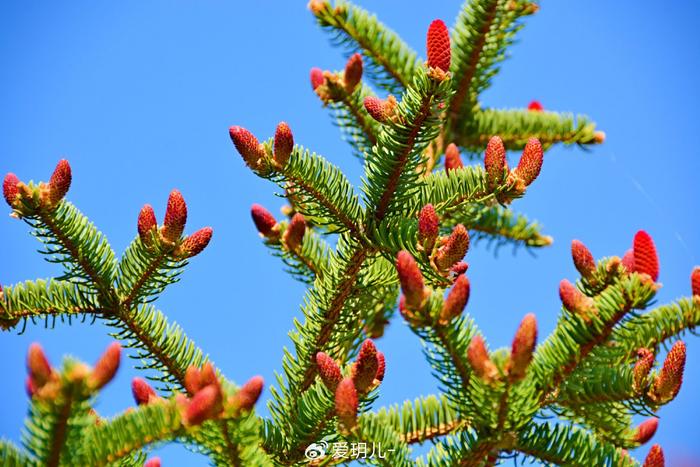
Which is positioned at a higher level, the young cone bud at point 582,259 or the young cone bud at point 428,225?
the young cone bud at point 428,225

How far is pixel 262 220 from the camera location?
2.98 meters

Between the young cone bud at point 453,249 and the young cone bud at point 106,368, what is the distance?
0.94 m

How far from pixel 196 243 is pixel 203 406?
2.46ft

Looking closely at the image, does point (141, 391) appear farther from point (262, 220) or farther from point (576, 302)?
point (576, 302)

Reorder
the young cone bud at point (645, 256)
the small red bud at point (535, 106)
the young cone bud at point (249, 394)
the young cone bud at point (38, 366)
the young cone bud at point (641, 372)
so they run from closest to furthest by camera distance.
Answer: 1. the young cone bud at point (38, 366)
2. the young cone bud at point (249, 394)
3. the young cone bud at point (645, 256)
4. the young cone bud at point (641, 372)
5. the small red bud at point (535, 106)

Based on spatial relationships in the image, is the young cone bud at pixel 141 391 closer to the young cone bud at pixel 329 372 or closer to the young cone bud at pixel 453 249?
the young cone bud at pixel 329 372

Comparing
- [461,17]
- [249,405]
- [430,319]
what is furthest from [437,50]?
[461,17]

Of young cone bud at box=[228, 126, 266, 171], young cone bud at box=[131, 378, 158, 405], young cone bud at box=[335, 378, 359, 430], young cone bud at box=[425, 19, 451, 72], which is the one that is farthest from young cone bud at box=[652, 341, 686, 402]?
young cone bud at box=[131, 378, 158, 405]

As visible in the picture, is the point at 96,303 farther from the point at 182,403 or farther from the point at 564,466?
the point at 564,466

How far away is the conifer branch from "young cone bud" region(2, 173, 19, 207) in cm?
188

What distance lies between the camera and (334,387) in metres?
1.97

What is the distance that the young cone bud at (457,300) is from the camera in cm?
179

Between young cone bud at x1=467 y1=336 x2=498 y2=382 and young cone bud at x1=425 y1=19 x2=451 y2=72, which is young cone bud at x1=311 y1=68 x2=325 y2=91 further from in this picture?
young cone bud at x1=467 y1=336 x2=498 y2=382

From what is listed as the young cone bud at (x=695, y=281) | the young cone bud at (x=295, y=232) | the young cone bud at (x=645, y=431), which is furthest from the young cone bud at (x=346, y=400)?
the young cone bud at (x=295, y=232)
